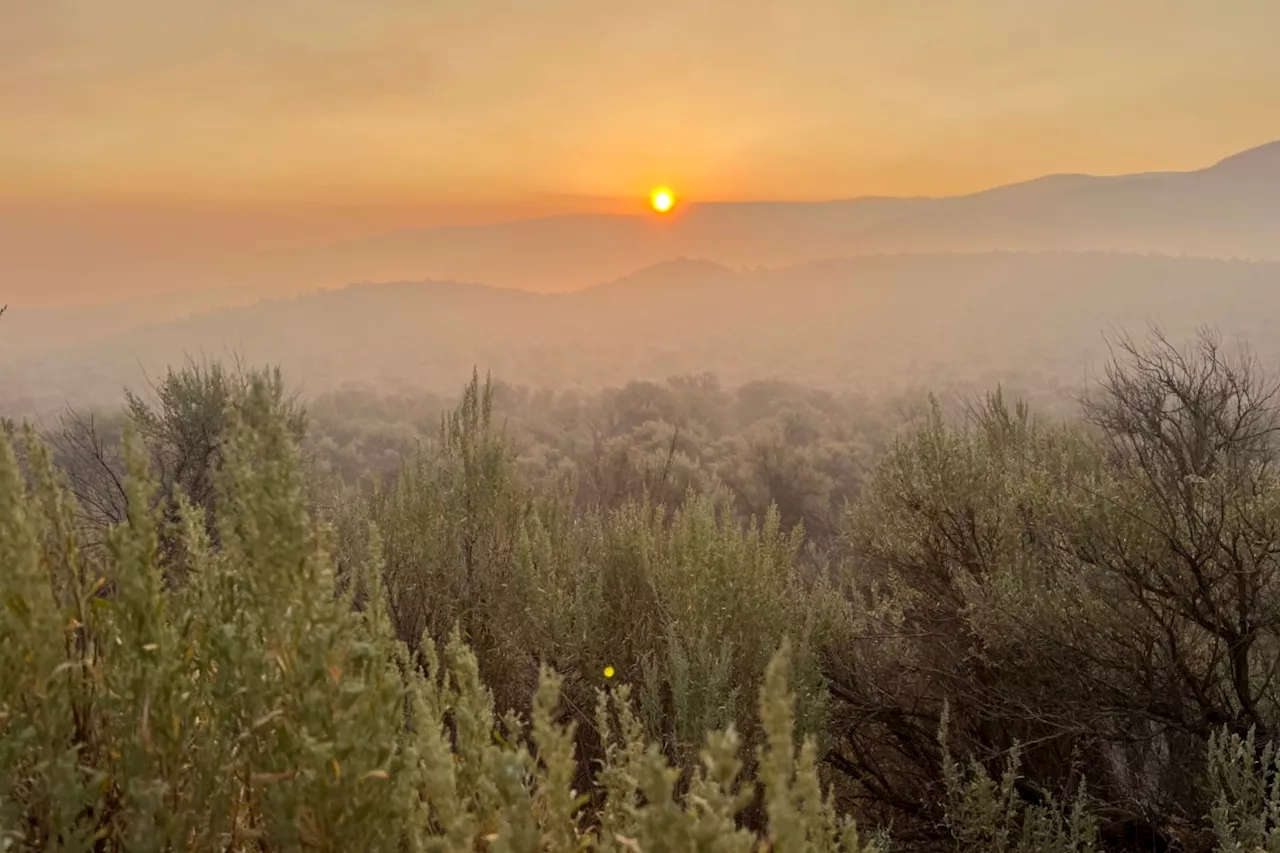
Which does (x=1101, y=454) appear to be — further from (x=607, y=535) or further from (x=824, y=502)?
(x=824, y=502)

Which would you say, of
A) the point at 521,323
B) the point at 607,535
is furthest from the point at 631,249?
the point at 607,535

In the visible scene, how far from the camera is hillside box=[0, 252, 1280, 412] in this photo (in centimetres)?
5988

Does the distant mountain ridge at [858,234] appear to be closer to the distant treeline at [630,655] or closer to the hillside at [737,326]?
the hillside at [737,326]

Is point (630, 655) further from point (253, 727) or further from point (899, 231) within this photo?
point (899, 231)

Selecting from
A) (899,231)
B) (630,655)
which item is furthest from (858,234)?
(630,655)

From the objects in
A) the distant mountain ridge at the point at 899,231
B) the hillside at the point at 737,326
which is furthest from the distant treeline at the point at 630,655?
the distant mountain ridge at the point at 899,231

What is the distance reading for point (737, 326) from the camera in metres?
99.9

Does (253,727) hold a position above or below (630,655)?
above

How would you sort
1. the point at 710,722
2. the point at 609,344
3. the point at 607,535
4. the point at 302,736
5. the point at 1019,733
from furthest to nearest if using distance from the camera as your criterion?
the point at 609,344 → the point at 607,535 → the point at 1019,733 → the point at 710,722 → the point at 302,736

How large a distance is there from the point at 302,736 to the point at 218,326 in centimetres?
11575

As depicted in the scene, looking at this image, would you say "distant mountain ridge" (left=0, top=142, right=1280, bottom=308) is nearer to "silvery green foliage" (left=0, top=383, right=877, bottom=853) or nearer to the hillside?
the hillside

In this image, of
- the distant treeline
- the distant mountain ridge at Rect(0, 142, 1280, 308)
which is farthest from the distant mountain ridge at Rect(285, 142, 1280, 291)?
the distant treeline

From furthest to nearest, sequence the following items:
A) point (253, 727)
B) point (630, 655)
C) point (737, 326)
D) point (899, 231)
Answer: point (899, 231) < point (737, 326) < point (630, 655) < point (253, 727)

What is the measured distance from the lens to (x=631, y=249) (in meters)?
156
